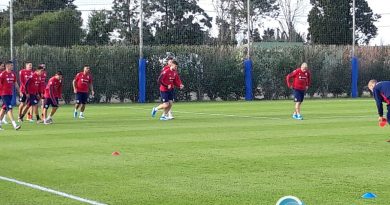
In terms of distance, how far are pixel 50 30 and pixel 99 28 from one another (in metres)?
5.82

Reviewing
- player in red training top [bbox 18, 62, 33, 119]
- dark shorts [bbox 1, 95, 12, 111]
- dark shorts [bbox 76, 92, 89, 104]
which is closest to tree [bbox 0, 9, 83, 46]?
dark shorts [bbox 76, 92, 89, 104]

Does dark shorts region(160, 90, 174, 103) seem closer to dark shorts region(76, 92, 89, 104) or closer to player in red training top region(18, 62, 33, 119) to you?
dark shorts region(76, 92, 89, 104)

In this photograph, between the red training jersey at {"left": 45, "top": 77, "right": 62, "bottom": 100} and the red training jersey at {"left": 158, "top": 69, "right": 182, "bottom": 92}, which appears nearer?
the red training jersey at {"left": 45, "top": 77, "right": 62, "bottom": 100}

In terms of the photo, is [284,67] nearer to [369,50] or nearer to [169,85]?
[369,50]

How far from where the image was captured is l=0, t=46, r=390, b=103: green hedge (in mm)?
41000

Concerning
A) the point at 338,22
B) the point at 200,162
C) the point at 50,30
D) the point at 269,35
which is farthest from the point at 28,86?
the point at 269,35

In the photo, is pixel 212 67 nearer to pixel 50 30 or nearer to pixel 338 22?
pixel 50 30

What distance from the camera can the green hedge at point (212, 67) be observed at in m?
41.0

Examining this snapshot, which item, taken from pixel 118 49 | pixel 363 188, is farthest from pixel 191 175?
pixel 118 49

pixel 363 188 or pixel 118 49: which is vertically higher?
pixel 118 49

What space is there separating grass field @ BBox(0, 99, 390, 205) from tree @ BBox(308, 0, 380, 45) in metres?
31.9

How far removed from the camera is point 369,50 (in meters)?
50.1

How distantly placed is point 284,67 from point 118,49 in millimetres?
10383

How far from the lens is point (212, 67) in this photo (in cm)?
4472
